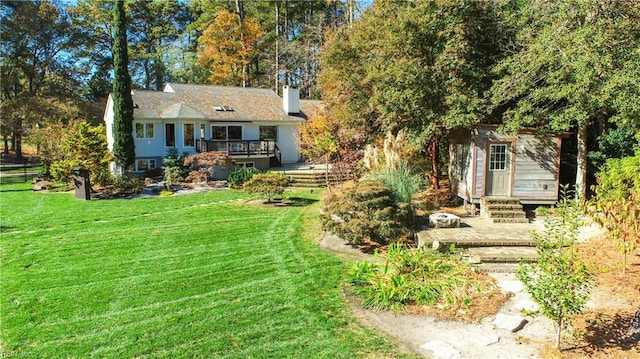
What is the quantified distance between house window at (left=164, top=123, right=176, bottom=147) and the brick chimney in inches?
291

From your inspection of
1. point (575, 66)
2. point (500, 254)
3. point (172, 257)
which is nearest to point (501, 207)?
point (500, 254)

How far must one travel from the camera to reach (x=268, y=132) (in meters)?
26.4

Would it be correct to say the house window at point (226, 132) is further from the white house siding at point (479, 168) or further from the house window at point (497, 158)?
the house window at point (497, 158)

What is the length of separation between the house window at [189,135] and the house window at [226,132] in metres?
1.19

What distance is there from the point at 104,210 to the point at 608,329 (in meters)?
14.5

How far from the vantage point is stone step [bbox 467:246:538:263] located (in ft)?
27.7

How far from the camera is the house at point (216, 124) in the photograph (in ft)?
74.6

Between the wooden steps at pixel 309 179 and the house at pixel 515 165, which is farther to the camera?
the wooden steps at pixel 309 179

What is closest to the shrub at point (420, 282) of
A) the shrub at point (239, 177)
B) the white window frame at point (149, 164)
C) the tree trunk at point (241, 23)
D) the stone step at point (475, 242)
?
the stone step at point (475, 242)

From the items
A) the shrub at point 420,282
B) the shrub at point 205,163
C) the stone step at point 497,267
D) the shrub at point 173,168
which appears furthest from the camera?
the shrub at point 205,163

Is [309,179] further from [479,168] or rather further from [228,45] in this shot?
[228,45]

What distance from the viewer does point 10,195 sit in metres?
17.8

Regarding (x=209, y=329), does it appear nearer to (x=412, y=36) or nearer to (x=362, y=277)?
(x=362, y=277)

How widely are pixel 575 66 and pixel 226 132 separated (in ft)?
62.5
